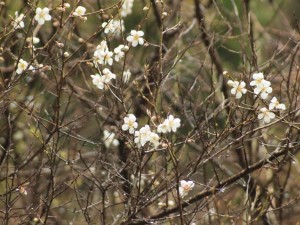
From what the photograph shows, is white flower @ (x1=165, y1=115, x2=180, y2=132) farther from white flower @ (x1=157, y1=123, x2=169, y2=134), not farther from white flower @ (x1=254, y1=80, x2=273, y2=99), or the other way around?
white flower @ (x1=254, y1=80, x2=273, y2=99)

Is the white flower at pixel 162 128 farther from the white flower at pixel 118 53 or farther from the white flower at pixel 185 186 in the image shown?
the white flower at pixel 118 53

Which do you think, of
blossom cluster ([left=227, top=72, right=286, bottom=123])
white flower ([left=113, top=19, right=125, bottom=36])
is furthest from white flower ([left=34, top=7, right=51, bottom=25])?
blossom cluster ([left=227, top=72, right=286, bottom=123])

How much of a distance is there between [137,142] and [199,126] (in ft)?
1.96

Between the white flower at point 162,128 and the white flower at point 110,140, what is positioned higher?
the white flower at point 110,140

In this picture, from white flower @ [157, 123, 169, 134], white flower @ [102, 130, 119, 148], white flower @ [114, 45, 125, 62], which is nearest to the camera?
white flower @ [157, 123, 169, 134]

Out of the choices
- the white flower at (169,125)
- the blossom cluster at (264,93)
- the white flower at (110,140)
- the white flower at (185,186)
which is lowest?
the white flower at (185,186)

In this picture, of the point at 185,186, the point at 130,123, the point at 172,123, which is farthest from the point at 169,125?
the point at 185,186

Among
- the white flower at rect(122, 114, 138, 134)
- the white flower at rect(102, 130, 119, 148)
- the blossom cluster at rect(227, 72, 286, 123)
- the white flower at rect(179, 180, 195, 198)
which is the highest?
the white flower at rect(102, 130, 119, 148)

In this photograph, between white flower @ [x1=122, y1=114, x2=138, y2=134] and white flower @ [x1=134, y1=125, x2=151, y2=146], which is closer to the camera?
white flower @ [x1=134, y1=125, x2=151, y2=146]

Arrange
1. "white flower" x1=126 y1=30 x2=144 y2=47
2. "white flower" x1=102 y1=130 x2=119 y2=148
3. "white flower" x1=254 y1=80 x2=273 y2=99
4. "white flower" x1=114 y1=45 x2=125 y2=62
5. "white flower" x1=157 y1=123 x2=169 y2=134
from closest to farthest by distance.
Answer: "white flower" x1=157 y1=123 x2=169 y2=134
"white flower" x1=254 y1=80 x2=273 y2=99
"white flower" x1=126 y1=30 x2=144 y2=47
"white flower" x1=114 y1=45 x2=125 y2=62
"white flower" x1=102 y1=130 x2=119 y2=148

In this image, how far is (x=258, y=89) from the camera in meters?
4.66

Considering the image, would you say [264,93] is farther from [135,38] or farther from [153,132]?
[135,38]

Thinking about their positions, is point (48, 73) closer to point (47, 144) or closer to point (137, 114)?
point (137, 114)

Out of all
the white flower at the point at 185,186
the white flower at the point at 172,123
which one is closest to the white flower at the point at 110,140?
the white flower at the point at 185,186
